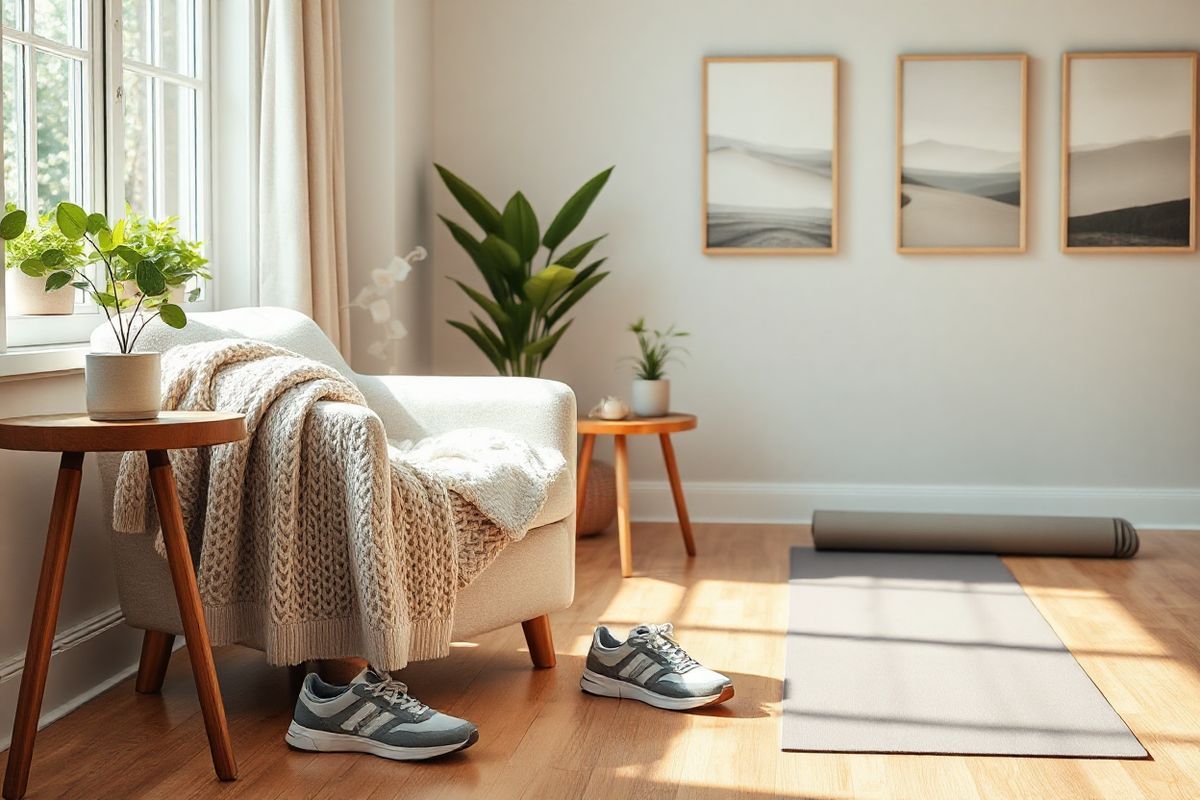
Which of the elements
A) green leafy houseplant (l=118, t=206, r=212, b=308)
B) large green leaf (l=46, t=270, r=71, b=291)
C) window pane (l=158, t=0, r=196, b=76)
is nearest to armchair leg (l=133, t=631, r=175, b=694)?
green leafy houseplant (l=118, t=206, r=212, b=308)

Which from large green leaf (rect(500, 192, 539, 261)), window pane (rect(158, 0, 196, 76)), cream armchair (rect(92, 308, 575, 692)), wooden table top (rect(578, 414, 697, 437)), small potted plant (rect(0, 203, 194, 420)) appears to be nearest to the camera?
small potted plant (rect(0, 203, 194, 420))

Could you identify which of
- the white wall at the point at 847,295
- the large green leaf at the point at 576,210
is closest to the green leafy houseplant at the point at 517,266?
the large green leaf at the point at 576,210

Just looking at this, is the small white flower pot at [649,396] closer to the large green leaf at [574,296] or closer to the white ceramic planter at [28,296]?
the large green leaf at [574,296]

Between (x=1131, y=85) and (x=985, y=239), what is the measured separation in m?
0.73

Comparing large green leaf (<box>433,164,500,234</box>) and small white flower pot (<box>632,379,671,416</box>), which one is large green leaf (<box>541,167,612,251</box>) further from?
small white flower pot (<box>632,379,671,416</box>)

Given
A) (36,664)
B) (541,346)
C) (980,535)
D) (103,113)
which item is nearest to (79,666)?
(36,664)

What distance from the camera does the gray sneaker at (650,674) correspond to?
2.47m

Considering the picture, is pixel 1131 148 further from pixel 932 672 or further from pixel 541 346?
pixel 932 672

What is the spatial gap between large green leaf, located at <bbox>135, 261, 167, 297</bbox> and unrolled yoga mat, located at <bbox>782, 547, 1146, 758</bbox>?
134 centimetres

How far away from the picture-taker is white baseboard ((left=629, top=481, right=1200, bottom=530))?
4578 millimetres

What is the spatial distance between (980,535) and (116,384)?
2846 mm

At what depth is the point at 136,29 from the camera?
3.22 meters

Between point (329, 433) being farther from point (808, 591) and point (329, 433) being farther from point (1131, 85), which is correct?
point (1131, 85)

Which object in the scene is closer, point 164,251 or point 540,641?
point 164,251
